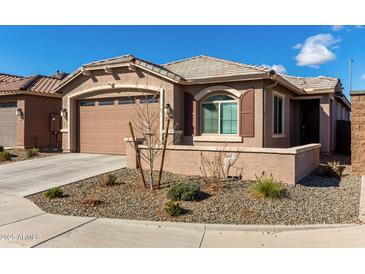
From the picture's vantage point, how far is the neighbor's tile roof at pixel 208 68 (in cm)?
1230

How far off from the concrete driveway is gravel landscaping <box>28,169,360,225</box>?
832 mm

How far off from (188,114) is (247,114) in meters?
2.65

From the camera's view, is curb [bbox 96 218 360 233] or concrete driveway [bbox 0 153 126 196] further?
concrete driveway [bbox 0 153 126 196]

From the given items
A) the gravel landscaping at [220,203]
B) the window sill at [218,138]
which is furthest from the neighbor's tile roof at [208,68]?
the gravel landscaping at [220,203]

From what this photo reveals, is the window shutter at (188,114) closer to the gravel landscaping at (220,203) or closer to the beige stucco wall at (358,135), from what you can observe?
the gravel landscaping at (220,203)

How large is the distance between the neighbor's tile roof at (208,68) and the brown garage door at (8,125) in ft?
31.0

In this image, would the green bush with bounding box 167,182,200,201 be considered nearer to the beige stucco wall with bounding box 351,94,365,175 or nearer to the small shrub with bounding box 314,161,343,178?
the small shrub with bounding box 314,161,343,178

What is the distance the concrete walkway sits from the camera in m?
4.93

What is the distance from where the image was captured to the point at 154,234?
5359 mm

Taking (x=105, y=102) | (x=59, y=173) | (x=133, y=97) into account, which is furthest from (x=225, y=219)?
(x=105, y=102)

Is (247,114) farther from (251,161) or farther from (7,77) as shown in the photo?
(7,77)

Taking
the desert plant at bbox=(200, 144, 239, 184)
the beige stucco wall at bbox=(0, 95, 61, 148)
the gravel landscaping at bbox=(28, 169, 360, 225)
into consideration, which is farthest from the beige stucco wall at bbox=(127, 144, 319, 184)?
the beige stucco wall at bbox=(0, 95, 61, 148)

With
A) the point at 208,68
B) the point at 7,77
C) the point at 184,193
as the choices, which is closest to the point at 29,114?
the point at 7,77

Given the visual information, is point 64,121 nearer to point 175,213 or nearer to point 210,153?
point 210,153
